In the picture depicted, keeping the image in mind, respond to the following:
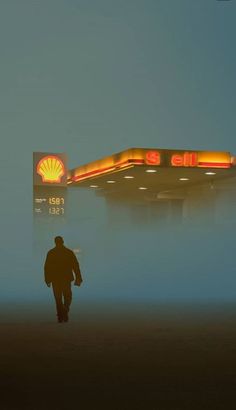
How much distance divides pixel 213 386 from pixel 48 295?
21.6 m

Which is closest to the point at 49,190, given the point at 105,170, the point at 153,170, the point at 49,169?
the point at 49,169

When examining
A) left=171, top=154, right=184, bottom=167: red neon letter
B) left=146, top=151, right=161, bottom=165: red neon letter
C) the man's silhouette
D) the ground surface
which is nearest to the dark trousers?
the man's silhouette

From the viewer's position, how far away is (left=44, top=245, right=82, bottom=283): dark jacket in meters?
16.9

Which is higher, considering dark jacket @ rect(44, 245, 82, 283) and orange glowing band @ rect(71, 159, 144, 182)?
orange glowing band @ rect(71, 159, 144, 182)

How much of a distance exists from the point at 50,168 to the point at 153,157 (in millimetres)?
3961

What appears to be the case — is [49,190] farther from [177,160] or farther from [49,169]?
[177,160]

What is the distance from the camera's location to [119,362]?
10.3 metres

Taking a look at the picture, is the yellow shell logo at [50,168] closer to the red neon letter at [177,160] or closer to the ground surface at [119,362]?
the red neon letter at [177,160]

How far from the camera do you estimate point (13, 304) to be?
24.0 m

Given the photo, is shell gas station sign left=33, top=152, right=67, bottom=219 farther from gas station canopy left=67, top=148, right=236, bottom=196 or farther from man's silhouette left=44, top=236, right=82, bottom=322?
man's silhouette left=44, top=236, right=82, bottom=322

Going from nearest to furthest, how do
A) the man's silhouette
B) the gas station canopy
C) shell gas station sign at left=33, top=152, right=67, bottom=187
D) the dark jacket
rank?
the man's silhouette → the dark jacket → the gas station canopy → shell gas station sign at left=33, top=152, right=67, bottom=187

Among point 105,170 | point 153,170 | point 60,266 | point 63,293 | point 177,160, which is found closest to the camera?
point 63,293

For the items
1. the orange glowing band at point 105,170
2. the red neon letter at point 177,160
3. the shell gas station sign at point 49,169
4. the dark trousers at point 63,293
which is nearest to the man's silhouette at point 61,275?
the dark trousers at point 63,293

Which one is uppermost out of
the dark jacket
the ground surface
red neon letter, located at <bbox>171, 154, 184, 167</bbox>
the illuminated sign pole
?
red neon letter, located at <bbox>171, 154, 184, 167</bbox>
